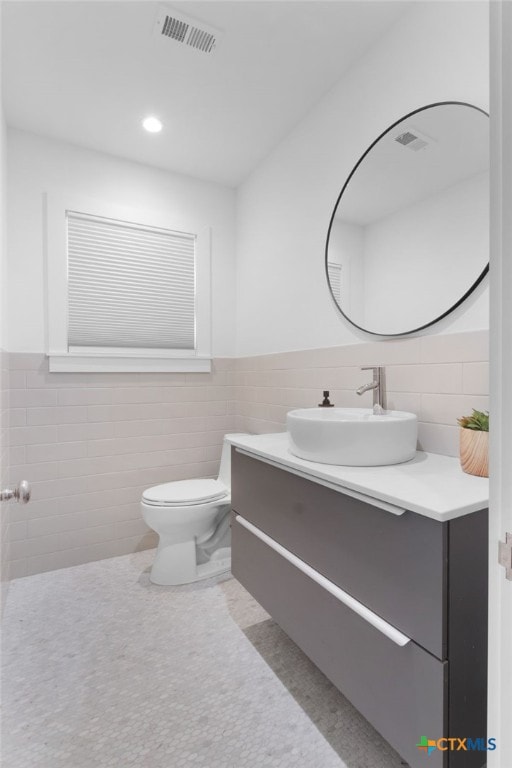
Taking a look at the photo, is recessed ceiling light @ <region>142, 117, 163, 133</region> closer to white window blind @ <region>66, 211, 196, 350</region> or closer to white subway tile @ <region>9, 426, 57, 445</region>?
white window blind @ <region>66, 211, 196, 350</region>

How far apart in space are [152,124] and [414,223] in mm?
1525

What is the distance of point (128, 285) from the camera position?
2.46 m

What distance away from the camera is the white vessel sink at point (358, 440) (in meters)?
1.18

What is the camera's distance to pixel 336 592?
3.61ft

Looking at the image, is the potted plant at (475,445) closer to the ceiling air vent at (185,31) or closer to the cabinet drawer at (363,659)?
the cabinet drawer at (363,659)

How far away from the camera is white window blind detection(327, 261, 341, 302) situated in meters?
1.83

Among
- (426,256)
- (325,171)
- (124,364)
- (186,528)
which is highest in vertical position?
(325,171)

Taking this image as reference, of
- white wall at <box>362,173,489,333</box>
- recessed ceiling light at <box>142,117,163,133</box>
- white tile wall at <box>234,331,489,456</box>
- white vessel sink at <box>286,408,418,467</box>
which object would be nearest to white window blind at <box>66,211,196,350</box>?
recessed ceiling light at <box>142,117,163,133</box>

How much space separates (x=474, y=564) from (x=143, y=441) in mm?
2016

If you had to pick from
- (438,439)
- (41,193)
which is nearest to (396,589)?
(438,439)

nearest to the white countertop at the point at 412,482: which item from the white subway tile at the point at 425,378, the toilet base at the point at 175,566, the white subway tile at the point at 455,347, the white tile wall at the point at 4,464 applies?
the white subway tile at the point at 425,378

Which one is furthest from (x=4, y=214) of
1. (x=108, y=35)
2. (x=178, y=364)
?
(x=178, y=364)

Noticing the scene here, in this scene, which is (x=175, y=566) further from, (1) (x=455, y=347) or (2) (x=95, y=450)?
(1) (x=455, y=347)

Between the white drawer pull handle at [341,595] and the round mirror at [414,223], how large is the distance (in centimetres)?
92
